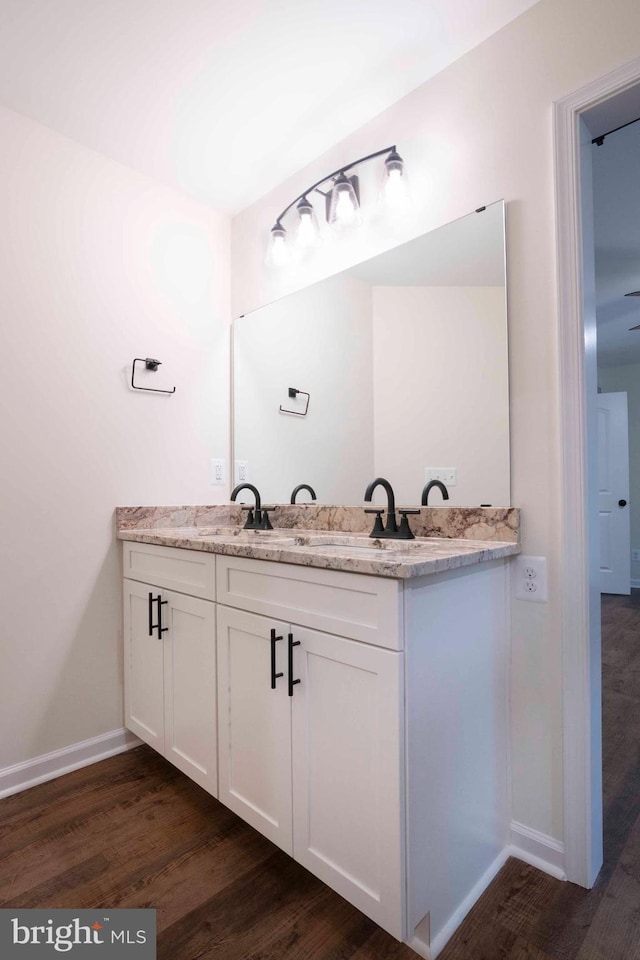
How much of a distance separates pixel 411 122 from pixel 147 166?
1.10 m

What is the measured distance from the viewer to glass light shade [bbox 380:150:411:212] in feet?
5.53

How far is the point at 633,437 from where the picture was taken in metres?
5.52

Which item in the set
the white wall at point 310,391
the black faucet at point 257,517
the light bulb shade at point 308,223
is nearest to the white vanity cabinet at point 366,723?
the black faucet at point 257,517

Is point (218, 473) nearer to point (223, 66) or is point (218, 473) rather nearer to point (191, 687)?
point (191, 687)

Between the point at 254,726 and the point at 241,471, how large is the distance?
1257 millimetres

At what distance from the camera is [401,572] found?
1021 millimetres

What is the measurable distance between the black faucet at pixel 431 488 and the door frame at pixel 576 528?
0.37 meters

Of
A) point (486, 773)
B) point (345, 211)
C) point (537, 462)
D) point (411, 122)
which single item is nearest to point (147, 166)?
point (345, 211)

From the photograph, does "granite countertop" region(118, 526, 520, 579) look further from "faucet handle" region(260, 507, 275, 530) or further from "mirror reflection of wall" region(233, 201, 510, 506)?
"mirror reflection of wall" region(233, 201, 510, 506)

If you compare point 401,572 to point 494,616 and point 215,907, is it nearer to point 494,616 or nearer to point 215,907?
point 494,616

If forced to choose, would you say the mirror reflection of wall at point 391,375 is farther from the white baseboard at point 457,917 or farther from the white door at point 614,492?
the white door at point 614,492

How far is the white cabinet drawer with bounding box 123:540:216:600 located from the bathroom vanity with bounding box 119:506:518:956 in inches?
0.4

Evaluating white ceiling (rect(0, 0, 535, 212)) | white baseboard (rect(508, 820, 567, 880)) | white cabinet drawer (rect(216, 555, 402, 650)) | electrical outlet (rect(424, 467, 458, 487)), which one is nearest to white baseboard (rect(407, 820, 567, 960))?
white baseboard (rect(508, 820, 567, 880))

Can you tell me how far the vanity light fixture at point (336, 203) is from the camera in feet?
5.57
